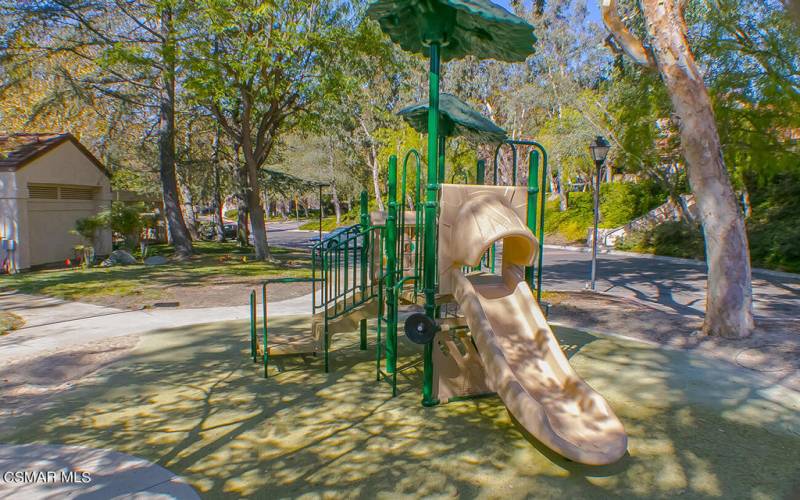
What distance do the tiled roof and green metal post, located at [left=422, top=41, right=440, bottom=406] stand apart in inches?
641

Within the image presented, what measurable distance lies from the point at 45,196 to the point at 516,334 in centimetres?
1882

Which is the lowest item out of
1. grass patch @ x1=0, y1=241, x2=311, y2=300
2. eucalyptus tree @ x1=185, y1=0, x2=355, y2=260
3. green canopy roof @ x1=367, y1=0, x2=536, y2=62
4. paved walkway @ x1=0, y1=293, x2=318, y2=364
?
paved walkway @ x1=0, y1=293, x2=318, y2=364

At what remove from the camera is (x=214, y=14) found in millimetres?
14328

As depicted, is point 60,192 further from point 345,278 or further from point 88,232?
point 345,278

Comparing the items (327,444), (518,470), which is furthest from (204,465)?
(518,470)

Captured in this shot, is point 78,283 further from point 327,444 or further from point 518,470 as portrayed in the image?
point 518,470

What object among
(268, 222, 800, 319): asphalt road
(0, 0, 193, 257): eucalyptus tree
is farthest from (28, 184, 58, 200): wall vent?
(268, 222, 800, 319): asphalt road

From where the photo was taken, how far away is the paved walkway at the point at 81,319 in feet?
27.5

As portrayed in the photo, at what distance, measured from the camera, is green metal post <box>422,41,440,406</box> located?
5.65 meters

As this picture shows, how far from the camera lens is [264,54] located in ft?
49.2

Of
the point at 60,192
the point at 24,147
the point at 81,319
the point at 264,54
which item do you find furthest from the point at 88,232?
the point at 81,319

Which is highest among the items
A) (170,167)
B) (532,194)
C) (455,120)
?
(170,167)

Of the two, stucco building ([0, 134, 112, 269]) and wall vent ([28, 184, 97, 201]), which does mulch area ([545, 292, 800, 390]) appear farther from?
wall vent ([28, 184, 97, 201])

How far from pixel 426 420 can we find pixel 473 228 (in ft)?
6.95
